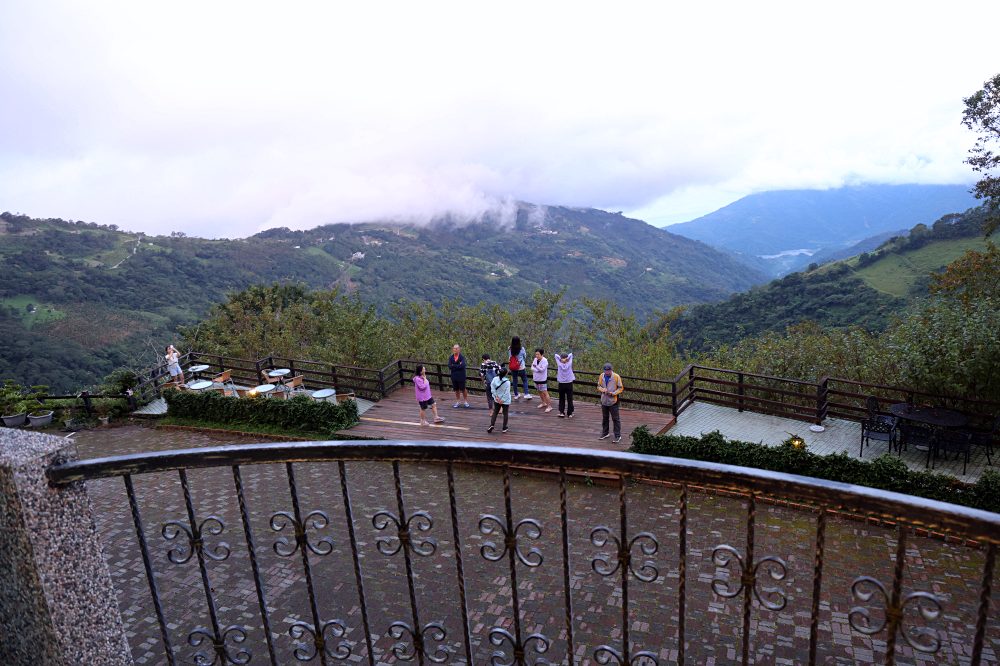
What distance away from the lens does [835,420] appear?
1391 centimetres

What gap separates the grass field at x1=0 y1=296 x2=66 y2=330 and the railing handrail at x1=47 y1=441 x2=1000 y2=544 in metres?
48.3

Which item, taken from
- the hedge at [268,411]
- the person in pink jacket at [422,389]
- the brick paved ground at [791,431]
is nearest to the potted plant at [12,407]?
the hedge at [268,411]

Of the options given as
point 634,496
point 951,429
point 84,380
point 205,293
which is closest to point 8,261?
point 205,293

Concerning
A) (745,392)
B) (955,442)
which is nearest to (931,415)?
(955,442)

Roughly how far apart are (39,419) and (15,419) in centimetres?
61

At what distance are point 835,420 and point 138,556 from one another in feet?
45.8

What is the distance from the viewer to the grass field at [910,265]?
4481 centimetres

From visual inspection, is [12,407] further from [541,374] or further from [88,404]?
[541,374]

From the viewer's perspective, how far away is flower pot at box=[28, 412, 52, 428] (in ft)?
56.0

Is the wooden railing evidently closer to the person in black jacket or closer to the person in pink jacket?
the person in black jacket

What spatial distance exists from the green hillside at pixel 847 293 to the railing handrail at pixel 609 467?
126 ft

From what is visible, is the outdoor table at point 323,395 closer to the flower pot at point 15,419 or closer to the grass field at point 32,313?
the flower pot at point 15,419

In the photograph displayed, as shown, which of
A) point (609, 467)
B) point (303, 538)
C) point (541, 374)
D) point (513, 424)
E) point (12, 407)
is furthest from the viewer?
point (12, 407)

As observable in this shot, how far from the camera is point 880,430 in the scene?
11.8 meters
